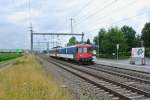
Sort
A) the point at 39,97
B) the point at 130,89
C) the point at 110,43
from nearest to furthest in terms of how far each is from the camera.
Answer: the point at 39,97, the point at 130,89, the point at 110,43

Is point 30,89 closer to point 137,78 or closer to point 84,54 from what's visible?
point 137,78

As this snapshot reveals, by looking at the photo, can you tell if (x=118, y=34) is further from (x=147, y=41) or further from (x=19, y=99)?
(x=19, y=99)

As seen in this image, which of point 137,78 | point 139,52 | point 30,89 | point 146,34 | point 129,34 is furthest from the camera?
point 129,34

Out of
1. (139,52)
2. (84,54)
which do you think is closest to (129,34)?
(84,54)

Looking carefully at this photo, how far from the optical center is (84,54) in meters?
50.8

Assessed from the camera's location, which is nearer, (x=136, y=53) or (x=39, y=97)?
(x=39, y=97)

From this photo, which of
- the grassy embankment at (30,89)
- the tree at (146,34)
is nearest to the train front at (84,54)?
the grassy embankment at (30,89)

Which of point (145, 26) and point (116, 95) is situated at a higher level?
point (145, 26)

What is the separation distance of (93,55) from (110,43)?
43.3 m

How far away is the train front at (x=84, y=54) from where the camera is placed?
5088 centimetres

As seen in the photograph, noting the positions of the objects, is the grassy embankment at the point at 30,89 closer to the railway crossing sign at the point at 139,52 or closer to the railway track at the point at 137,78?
the railway track at the point at 137,78

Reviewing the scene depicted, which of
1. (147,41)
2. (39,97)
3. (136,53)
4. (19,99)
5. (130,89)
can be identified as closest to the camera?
(19,99)

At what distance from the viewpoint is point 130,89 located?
16.9 meters

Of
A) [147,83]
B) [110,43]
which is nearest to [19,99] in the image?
[147,83]
